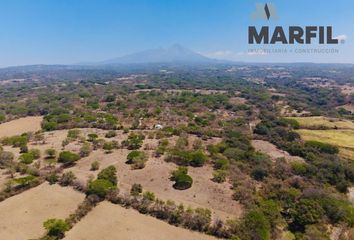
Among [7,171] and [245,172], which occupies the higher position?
[7,171]

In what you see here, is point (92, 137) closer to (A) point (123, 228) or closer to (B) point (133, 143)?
(B) point (133, 143)

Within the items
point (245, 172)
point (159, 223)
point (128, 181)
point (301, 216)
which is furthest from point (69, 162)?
point (301, 216)

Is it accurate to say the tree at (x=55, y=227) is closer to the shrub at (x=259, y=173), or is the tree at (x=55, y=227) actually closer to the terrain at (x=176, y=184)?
the terrain at (x=176, y=184)

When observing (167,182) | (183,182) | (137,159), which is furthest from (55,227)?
(137,159)

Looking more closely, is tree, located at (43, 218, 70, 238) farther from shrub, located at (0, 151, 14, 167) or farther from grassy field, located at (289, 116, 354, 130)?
grassy field, located at (289, 116, 354, 130)

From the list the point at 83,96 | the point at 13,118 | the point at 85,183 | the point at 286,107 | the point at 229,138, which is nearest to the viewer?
the point at 85,183

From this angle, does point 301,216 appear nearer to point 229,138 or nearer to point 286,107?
point 229,138

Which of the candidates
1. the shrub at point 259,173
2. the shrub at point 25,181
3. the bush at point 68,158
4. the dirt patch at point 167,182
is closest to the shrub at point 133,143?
the dirt patch at point 167,182
